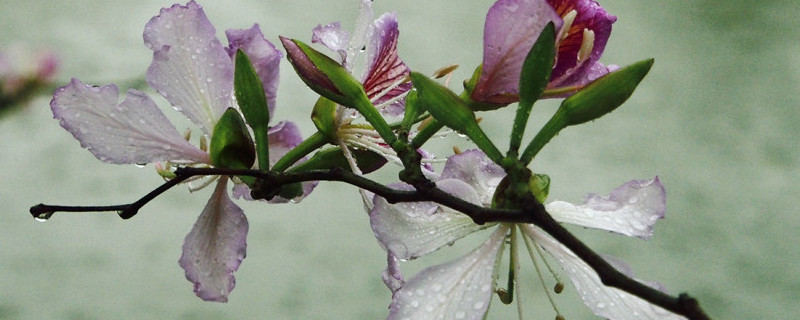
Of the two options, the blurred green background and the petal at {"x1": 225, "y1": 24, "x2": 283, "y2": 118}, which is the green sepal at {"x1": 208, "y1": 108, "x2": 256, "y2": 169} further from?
the blurred green background

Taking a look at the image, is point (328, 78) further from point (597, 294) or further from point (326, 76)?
point (597, 294)

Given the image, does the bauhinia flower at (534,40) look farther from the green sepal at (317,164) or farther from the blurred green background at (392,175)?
the blurred green background at (392,175)

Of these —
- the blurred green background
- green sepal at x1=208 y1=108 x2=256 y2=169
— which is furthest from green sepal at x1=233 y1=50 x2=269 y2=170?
the blurred green background

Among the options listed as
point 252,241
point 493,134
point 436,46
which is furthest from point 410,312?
point 436,46

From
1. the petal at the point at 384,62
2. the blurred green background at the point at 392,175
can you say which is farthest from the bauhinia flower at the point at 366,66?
the blurred green background at the point at 392,175

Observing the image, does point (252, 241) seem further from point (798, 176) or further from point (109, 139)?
point (109, 139)
